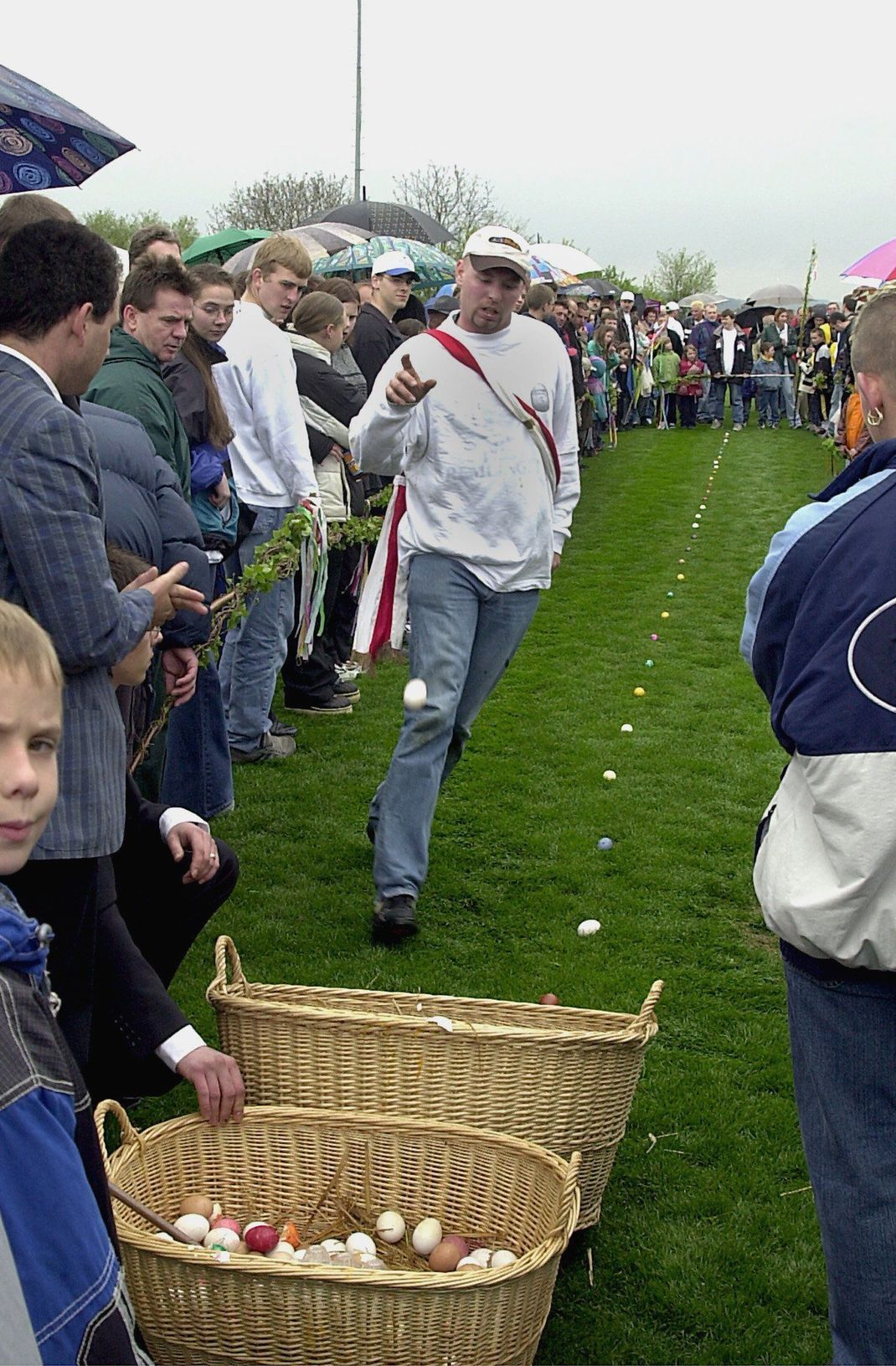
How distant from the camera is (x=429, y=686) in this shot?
5.05 metres

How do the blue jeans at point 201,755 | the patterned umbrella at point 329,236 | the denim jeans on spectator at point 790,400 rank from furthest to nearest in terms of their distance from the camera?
the denim jeans on spectator at point 790,400 → the patterned umbrella at point 329,236 → the blue jeans at point 201,755

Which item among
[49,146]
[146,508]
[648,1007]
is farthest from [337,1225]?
[49,146]

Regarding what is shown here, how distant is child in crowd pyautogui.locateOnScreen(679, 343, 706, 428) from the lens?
27.5 m

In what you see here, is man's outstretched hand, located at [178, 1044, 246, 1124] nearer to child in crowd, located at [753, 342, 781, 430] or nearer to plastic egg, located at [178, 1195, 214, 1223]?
plastic egg, located at [178, 1195, 214, 1223]

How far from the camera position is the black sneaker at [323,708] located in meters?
8.20

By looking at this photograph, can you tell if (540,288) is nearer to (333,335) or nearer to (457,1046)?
(333,335)

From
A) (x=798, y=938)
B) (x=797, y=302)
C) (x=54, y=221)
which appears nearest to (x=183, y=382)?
(x=54, y=221)

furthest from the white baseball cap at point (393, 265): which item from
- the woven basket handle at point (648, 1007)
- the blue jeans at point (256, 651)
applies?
the woven basket handle at point (648, 1007)

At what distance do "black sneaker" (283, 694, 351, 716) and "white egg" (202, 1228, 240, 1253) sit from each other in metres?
5.12

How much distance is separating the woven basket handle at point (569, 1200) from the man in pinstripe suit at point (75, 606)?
2.59 feet

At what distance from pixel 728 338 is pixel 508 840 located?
23.5m

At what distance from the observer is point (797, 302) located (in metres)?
41.7

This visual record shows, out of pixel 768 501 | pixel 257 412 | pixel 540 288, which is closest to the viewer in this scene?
pixel 257 412

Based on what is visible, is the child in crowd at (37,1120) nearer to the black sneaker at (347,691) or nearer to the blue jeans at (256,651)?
the blue jeans at (256,651)
